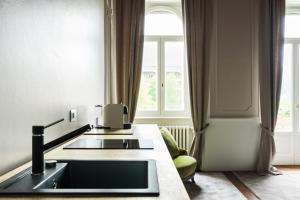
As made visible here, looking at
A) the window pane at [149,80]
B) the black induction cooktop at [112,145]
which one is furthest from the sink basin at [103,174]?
the window pane at [149,80]

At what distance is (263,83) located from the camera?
4398mm

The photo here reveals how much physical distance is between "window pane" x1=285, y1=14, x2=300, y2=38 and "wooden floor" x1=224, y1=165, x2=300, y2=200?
2123 mm

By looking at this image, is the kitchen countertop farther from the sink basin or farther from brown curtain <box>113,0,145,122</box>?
brown curtain <box>113,0,145,122</box>

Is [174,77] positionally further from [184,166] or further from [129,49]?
[184,166]

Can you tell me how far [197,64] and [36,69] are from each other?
3.24m

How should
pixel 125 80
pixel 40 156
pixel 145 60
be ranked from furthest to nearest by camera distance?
pixel 145 60 → pixel 125 80 → pixel 40 156

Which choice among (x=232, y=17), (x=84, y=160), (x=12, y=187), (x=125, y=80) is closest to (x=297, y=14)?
(x=232, y=17)

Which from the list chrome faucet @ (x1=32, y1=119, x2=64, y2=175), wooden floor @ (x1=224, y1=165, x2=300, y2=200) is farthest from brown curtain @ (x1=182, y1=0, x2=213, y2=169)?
chrome faucet @ (x1=32, y1=119, x2=64, y2=175)

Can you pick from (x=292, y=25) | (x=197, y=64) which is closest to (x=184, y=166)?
(x=197, y=64)

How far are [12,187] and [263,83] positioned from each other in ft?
13.4

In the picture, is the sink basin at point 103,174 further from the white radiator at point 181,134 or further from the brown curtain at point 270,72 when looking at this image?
the brown curtain at point 270,72

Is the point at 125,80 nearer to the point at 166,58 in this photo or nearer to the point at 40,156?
A: the point at 166,58

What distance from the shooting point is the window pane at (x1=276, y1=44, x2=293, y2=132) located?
476cm

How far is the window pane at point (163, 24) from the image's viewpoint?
4.73 m
